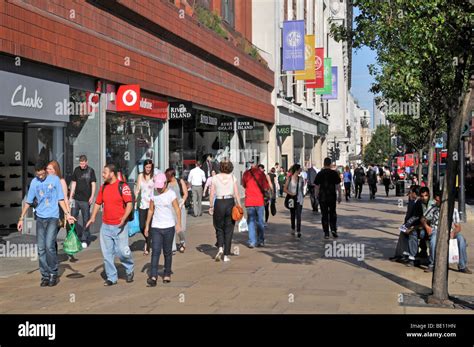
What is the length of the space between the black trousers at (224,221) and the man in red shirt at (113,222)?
2.36 meters

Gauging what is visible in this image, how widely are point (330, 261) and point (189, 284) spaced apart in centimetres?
313

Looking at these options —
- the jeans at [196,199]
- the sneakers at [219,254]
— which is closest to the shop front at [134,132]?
the jeans at [196,199]

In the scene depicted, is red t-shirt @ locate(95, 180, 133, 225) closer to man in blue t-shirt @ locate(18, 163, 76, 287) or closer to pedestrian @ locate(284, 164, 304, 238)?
man in blue t-shirt @ locate(18, 163, 76, 287)

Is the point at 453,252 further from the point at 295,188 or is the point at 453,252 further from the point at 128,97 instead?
the point at 128,97

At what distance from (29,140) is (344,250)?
7.32m

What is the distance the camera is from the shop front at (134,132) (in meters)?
15.2

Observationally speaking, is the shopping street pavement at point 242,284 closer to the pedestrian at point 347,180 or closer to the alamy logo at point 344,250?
the alamy logo at point 344,250

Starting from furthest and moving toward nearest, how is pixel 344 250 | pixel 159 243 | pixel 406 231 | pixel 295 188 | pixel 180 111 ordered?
pixel 180 111 < pixel 295 188 < pixel 344 250 < pixel 406 231 < pixel 159 243

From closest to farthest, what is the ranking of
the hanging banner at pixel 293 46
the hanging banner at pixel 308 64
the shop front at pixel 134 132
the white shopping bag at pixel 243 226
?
the white shopping bag at pixel 243 226 → the shop front at pixel 134 132 → the hanging banner at pixel 293 46 → the hanging banner at pixel 308 64

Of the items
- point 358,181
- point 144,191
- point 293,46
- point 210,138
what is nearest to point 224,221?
point 144,191
